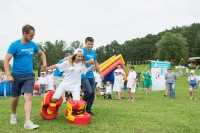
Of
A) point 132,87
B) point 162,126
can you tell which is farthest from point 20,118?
point 132,87

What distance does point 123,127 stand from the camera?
4254 millimetres

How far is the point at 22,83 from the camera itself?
172 inches

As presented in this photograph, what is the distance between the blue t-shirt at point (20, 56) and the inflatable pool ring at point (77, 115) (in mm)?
1284

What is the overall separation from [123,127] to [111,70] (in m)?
10.1

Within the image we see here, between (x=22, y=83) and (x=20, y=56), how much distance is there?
585 mm

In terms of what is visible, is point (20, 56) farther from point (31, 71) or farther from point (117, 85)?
point (117, 85)

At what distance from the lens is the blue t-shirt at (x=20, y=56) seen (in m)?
4.20

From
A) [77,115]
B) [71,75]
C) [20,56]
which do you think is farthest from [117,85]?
[20,56]

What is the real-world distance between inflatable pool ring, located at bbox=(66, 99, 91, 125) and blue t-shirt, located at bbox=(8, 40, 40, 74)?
128cm

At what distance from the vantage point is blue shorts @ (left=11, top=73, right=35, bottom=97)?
4.27 m

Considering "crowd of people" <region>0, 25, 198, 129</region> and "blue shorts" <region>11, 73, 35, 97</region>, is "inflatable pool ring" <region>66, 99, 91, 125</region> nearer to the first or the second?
"crowd of people" <region>0, 25, 198, 129</region>

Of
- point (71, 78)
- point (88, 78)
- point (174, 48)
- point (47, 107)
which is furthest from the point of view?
point (174, 48)

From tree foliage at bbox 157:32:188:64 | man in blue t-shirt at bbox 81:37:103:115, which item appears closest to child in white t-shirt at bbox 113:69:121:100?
man in blue t-shirt at bbox 81:37:103:115

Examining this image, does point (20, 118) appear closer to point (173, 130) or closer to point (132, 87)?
point (173, 130)
